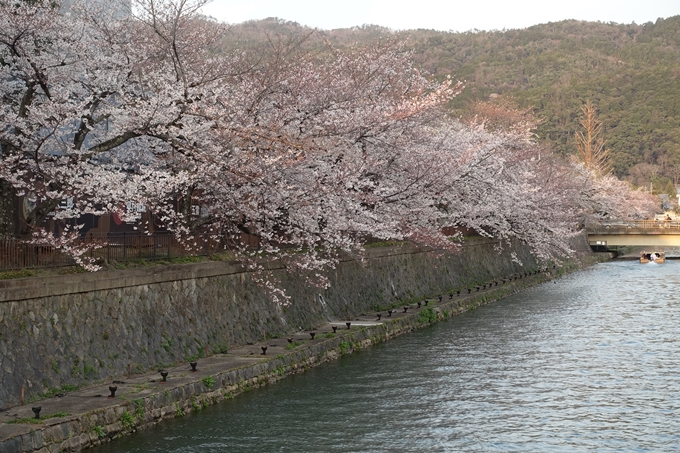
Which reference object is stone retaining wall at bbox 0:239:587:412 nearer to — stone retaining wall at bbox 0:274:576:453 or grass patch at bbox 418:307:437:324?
stone retaining wall at bbox 0:274:576:453

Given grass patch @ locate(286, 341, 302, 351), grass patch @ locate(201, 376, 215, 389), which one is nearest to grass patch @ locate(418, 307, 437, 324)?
grass patch @ locate(286, 341, 302, 351)

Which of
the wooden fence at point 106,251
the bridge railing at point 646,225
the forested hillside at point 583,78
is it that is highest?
the forested hillside at point 583,78

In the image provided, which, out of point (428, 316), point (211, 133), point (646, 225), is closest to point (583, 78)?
point (646, 225)

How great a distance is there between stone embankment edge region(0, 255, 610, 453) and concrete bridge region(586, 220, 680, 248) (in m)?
41.9

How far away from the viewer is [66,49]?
19766mm

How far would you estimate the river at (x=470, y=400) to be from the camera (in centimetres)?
1412

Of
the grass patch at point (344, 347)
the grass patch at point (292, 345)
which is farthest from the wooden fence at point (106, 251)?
the grass patch at point (344, 347)

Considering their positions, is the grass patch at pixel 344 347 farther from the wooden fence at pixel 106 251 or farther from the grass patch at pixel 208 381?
the grass patch at pixel 208 381

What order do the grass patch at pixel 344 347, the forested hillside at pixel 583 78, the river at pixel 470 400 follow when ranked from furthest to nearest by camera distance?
the forested hillside at pixel 583 78 → the grass patch at pixel 344 347 → the river at pixel 470 400

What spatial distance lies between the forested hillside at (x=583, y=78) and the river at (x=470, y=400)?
8387cm

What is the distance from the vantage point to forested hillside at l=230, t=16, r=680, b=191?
13412cm

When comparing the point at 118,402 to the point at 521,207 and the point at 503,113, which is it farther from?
the point at 503,113

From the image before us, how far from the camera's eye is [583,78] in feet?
494

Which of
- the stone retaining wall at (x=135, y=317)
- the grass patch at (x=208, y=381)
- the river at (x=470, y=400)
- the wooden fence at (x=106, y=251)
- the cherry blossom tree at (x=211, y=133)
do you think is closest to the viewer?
the river at (x=470, y=400)
